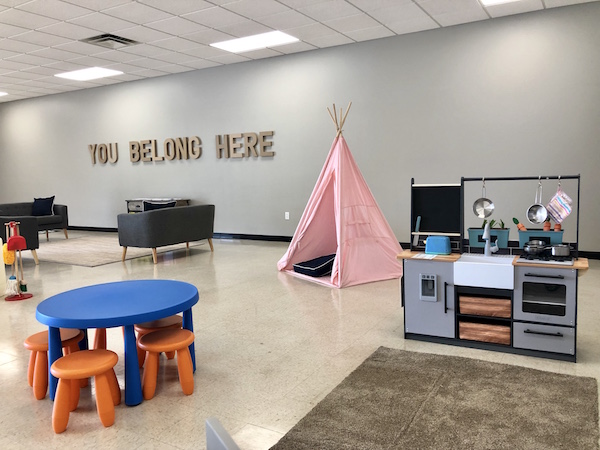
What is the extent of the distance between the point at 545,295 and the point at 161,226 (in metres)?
5.22

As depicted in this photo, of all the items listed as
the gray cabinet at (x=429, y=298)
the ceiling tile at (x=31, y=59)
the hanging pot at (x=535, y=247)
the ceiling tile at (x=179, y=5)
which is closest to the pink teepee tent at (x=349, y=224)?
the gray cabinet at (x=429, y=298)

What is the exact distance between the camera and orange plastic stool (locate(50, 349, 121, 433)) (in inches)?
97.0

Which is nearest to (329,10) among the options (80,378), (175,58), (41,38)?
(175,58)

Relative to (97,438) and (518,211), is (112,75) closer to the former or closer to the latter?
(518,211)

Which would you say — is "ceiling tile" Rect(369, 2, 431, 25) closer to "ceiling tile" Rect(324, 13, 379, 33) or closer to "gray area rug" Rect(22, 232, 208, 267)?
"ceiling tile" Rect(324, 13, 379, 33)

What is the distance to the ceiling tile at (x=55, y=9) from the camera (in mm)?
5398

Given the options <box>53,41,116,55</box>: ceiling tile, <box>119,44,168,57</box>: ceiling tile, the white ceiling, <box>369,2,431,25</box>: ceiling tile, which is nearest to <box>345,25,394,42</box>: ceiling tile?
the white ceiling

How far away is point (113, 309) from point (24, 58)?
674cm

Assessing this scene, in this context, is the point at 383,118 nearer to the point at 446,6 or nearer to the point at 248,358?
the point at 446,6

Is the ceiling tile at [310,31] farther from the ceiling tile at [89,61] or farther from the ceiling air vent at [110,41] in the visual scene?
the ceiling tile at [89,61]

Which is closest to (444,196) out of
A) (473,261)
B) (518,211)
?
(473,261)

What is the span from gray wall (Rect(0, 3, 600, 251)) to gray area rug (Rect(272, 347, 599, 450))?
4.15 metres

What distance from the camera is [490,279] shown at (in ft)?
10.8

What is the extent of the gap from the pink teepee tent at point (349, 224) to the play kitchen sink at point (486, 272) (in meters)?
2.02
